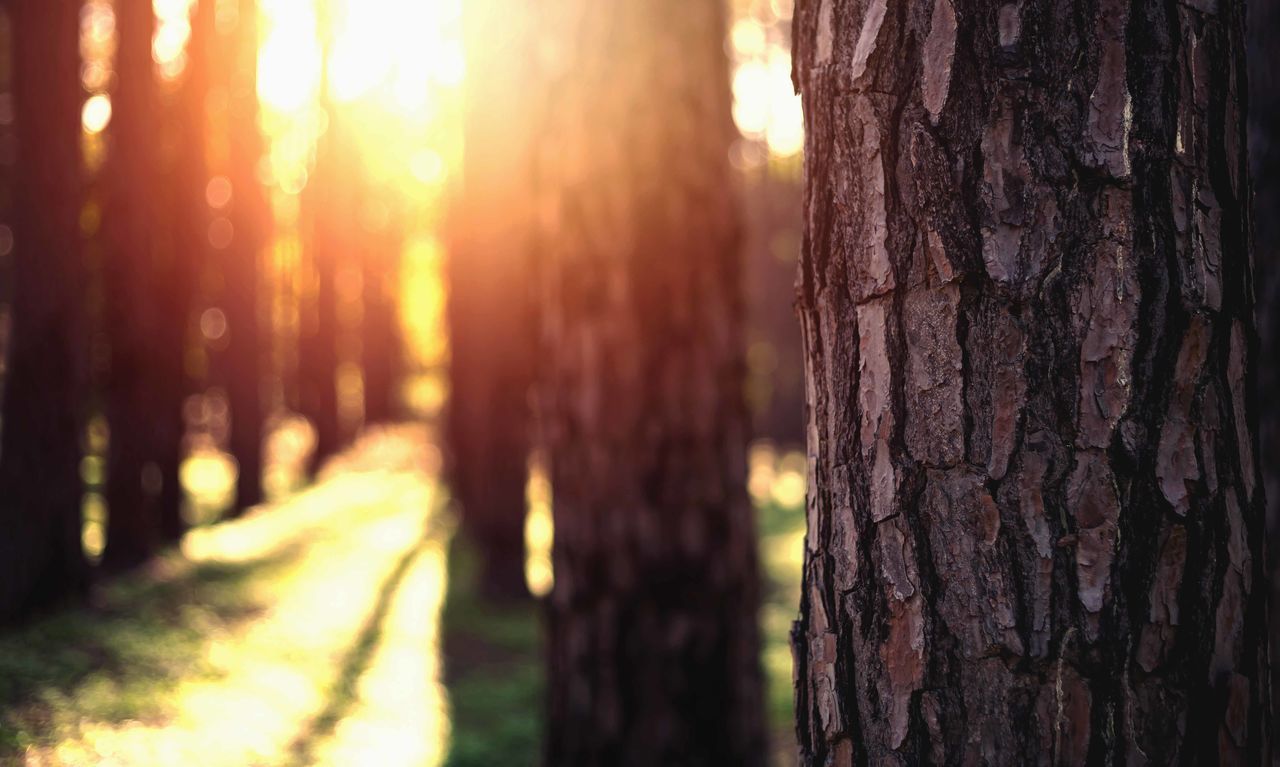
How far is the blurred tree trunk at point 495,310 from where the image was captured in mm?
8898

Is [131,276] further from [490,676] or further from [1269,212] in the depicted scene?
[1269,212]

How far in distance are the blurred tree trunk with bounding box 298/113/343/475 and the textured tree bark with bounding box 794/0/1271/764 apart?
18.4 metres

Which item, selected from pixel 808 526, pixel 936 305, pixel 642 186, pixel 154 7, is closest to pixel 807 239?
pixel 936 305

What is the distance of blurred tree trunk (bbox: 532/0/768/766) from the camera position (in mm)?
3809

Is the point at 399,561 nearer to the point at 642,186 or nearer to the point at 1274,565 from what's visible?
the point at 642,186

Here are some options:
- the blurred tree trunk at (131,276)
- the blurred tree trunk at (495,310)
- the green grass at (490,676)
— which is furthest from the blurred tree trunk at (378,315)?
the green grass at (490,676)

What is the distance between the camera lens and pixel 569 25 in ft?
12.8

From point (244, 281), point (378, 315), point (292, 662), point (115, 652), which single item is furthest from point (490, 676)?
point (378, 315)

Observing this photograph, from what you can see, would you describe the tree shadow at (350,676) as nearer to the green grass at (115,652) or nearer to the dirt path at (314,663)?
the dirt path at (314,663)

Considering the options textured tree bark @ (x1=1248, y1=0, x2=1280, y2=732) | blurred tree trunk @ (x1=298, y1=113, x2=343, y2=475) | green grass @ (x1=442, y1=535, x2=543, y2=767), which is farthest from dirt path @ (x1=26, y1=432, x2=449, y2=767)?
blurred tree trunk @ (x1=298, y1=113, x2=343, y2=475)

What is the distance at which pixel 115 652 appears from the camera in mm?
5414

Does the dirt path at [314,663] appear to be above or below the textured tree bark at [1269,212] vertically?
below

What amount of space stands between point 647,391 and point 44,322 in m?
4.69

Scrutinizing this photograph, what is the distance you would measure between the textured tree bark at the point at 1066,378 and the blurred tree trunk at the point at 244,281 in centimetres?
1312
